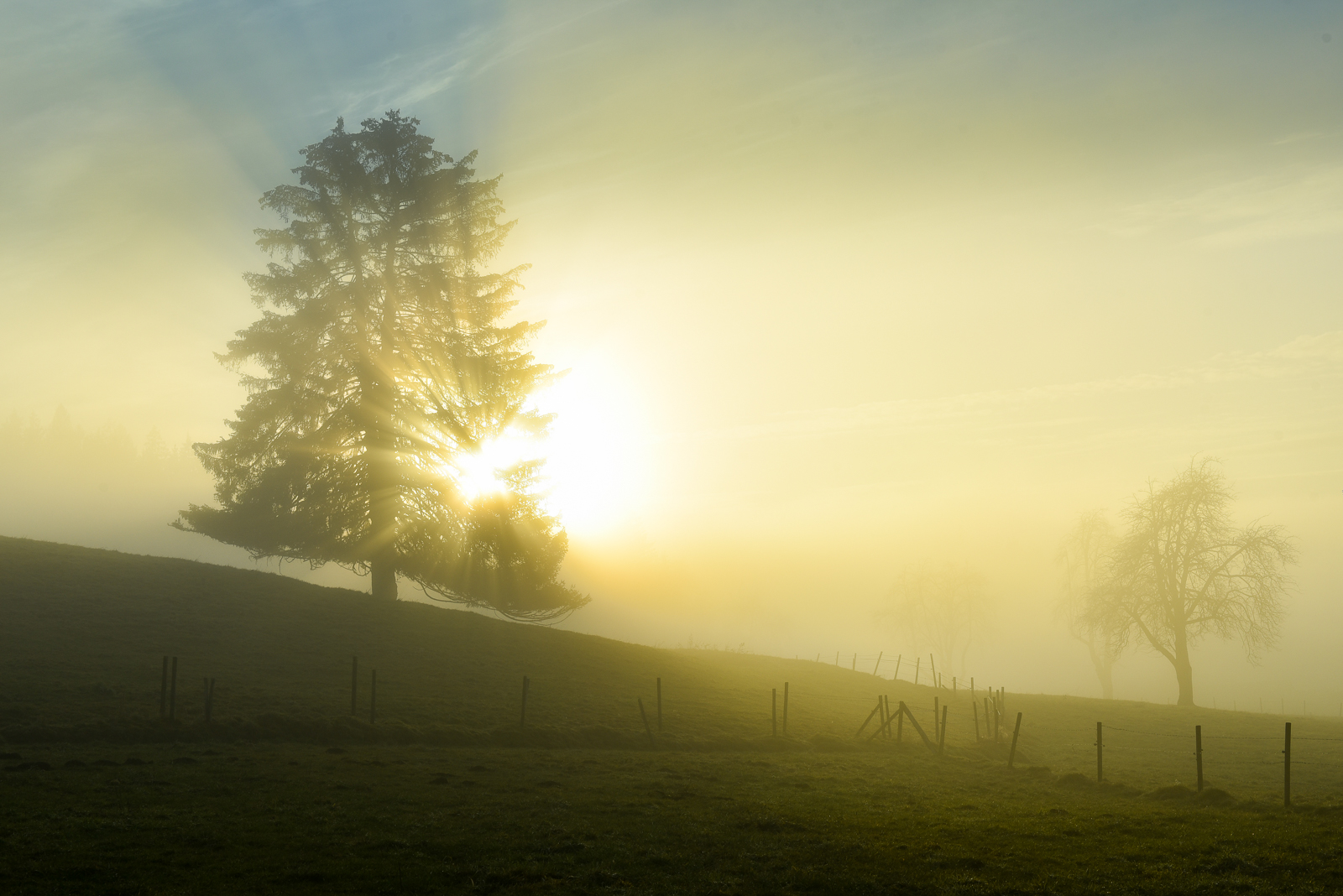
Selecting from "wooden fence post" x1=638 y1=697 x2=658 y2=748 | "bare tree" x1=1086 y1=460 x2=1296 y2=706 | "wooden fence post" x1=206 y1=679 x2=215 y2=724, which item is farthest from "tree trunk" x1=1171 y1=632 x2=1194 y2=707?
"wooden fence post" x1=206 y1=679 x2=215 y2=724

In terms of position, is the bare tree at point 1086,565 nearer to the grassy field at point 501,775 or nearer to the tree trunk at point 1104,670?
the tree trunk at point 1104,670

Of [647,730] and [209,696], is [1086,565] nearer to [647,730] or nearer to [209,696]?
[647,730]

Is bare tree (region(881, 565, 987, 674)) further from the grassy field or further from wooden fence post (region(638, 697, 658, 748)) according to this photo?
wooden fence post (region(638, 697, 658, 748))

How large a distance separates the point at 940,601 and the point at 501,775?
303 ft

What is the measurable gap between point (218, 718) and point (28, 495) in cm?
17749

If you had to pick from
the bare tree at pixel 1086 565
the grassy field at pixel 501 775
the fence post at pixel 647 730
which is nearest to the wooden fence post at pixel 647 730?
the fence post at pixel 647 730

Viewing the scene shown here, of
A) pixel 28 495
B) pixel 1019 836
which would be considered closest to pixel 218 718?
pixel 1019 836

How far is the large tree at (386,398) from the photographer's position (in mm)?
38469

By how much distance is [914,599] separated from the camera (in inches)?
4107

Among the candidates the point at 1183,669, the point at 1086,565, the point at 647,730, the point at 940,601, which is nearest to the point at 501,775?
the point at 647,730

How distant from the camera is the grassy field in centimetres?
1352

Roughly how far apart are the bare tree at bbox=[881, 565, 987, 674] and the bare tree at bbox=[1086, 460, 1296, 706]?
4153 cm

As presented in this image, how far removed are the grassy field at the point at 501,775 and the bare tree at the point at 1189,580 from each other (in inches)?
539

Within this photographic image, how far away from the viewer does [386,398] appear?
1535 inches
